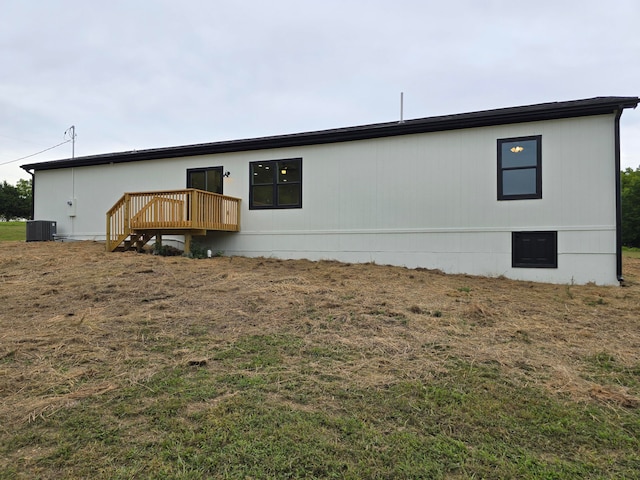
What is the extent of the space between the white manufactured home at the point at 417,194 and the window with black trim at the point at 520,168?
0.02 metres

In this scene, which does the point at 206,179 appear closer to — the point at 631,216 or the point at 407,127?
the point at 407,127

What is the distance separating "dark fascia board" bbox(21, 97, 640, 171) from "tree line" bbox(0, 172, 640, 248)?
20040 millimetres

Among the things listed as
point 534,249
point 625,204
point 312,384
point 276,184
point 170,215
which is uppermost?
point 625,204

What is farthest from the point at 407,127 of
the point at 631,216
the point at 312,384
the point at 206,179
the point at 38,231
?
the point at 631,216

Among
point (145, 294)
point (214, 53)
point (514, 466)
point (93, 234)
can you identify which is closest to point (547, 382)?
point (514, 466)

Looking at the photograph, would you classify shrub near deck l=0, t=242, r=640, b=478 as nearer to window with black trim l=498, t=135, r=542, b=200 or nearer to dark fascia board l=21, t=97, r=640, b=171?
window with black trim l=498, t=135, r=542, b=200

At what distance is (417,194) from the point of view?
29.9 ft

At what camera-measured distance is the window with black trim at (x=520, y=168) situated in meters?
8.13

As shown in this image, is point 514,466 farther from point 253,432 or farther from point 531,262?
point 531,262

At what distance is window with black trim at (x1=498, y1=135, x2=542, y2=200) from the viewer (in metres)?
8.13

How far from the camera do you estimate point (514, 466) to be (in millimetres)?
1985

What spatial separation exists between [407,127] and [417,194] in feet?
5.21

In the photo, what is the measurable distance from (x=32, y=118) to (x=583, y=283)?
90.1 ft

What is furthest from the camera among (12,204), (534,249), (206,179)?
(12,204)
